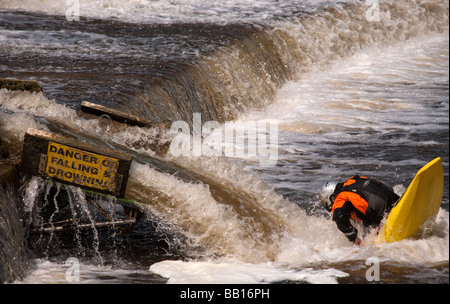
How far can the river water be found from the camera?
517cm

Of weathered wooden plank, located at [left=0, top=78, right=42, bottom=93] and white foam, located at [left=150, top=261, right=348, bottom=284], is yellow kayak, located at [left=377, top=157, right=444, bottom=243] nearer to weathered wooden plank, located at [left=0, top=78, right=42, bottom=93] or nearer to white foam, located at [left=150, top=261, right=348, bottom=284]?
white foam, located at [left=150, top=261, right=348, bottom=284]

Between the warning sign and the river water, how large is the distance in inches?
6.0

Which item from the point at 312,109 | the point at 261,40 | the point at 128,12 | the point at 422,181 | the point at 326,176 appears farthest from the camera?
the point at 128,12

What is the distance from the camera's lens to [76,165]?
504 centimetres

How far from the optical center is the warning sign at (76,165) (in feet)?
16.5

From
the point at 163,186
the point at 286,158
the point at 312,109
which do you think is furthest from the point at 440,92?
the point at 163,186

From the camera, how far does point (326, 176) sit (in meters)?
7.74

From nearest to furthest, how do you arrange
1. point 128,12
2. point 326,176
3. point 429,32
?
point 326,176 → point 128,12 → point 429,32

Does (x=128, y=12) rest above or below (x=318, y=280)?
above

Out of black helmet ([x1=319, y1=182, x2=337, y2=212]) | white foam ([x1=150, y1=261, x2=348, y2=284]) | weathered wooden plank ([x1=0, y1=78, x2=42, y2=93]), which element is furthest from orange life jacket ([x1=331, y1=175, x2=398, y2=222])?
weathered wooden plank ([x1=0, y1=78, x2=42, y2=93])

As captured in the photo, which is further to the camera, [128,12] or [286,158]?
[128,12]

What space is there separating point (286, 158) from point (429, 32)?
30.9 feet

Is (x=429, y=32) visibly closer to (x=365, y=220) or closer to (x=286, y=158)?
(x=286, y=158)

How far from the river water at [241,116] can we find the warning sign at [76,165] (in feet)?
0.50
